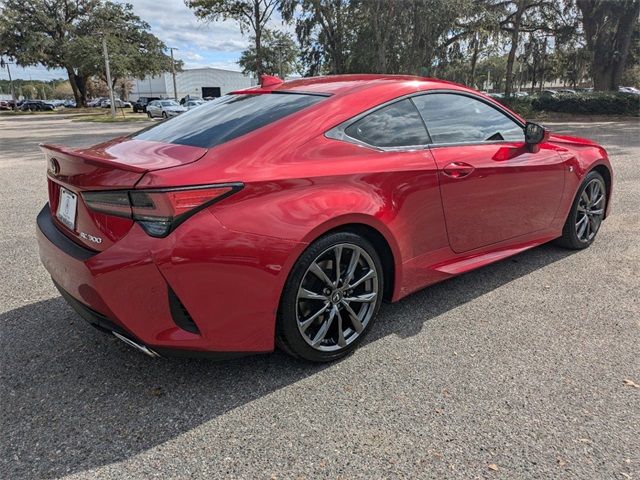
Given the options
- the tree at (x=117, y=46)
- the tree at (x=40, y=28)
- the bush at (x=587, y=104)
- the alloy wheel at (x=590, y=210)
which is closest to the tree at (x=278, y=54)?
the tree at (x=117, y=46)

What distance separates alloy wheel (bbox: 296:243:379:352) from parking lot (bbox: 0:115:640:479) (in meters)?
0.19

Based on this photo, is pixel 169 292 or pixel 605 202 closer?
pixel 169 292

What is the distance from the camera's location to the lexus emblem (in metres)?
→ 2.73

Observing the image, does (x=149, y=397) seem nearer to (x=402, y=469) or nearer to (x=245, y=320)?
(x=245, y=320)

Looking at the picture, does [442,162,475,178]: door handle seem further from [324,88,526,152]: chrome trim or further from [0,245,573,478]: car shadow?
[0,245,573,478]: car shadow

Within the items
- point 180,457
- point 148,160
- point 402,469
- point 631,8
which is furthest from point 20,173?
point 631,8

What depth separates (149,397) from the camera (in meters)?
2.55

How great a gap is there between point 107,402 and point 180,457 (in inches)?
23.6

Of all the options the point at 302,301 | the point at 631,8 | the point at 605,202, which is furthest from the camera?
the point at 631,8

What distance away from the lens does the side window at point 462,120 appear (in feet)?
10.8

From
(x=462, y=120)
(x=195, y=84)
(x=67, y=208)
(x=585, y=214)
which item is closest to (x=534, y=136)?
(x=462, y=120)

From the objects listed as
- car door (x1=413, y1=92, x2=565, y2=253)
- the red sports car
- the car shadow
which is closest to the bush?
car door (x1=413, y1=92, x2=565, y2=253)

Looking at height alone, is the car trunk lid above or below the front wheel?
above

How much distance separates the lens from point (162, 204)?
7.20ft
